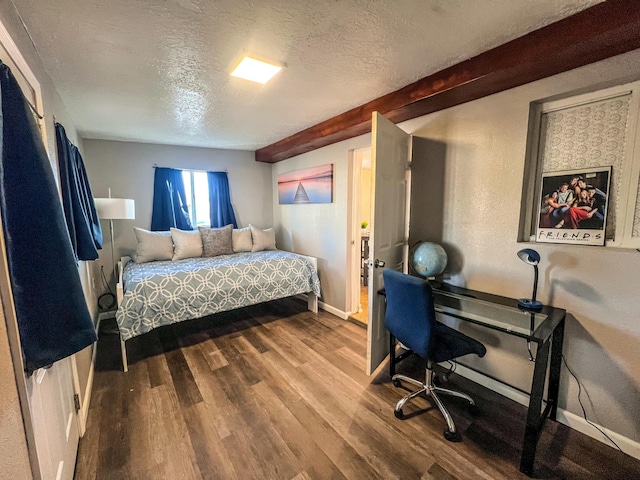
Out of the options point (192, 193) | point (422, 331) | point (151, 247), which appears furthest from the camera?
point (192, 193)

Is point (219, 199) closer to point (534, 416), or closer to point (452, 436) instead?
point (452, 436)

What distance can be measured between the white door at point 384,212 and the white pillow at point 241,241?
2.26 meters

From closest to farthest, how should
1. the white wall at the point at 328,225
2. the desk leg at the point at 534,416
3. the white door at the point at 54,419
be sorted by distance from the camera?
the white door at the point at 54,419, the desk leg at the point at 534,416, the white wall at the point at 328,225

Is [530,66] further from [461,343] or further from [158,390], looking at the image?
[158,390]

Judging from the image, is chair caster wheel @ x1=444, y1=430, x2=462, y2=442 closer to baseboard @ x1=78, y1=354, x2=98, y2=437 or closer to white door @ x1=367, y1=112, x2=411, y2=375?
white door @ x1=367, y1=112, x2=411, y2=375

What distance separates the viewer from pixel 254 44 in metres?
1.50

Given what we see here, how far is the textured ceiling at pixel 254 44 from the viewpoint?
1.24m

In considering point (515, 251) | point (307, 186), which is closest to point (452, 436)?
point (515, 251)

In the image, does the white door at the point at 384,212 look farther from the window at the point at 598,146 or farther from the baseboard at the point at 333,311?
the baseboard at the point at 333,311

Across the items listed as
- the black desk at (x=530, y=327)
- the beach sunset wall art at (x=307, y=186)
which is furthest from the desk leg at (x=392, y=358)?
the beach sunset wall art at (x=307, y=186)

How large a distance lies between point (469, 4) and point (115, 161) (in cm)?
402

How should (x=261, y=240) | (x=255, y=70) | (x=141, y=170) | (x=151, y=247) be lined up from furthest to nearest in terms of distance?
(x=261, y=240) < (x=141, y=170) < (x=151, y=247) < (x=255, y=70)

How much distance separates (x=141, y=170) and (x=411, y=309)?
381 cm

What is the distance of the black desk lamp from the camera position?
164 centimetres
